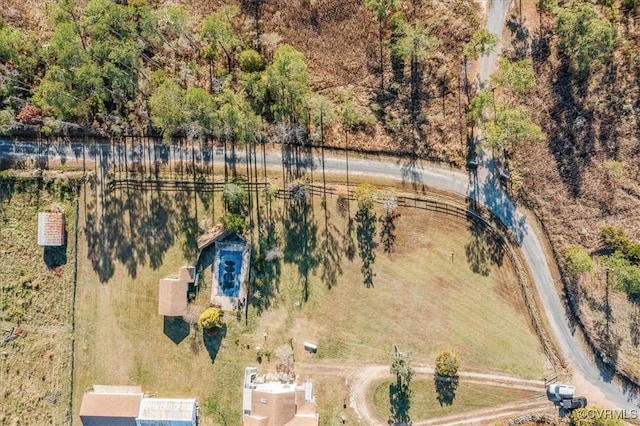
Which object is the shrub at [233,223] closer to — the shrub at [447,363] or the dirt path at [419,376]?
the dirt path at [419,376]

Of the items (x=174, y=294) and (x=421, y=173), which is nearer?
(x=174, y=294)

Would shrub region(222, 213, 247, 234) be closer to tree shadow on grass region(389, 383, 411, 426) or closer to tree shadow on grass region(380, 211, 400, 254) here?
tree shadow on grass region(380, 211, 400, 254)

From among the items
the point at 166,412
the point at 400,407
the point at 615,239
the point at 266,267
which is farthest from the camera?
the point at 400,407

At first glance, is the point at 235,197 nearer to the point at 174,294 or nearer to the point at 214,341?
the point at 174,294

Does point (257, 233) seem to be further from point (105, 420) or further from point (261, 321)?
point (105, 420)

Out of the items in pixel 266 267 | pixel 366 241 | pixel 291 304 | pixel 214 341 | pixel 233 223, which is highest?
pixel 233 223

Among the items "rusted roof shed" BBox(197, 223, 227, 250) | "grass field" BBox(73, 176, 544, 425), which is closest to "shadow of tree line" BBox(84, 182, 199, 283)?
"grass field" BBox(73, 176, 544, 425)

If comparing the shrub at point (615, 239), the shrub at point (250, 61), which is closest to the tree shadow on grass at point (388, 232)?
the shrub at point (250, 61)

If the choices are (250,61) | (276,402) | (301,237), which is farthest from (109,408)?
(250,61)
